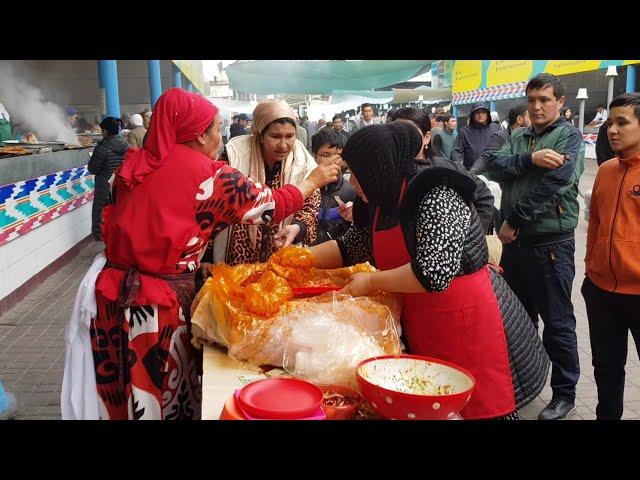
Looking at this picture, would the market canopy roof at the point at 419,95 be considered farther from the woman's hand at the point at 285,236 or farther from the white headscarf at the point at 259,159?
the woman's hand at the point at 285,236

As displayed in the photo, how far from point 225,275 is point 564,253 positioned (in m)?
2.00

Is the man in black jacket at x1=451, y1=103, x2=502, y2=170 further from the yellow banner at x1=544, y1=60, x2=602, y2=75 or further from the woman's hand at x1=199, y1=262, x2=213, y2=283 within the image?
the yellow banner at x1=544, y1=60, x2=602, y2=75

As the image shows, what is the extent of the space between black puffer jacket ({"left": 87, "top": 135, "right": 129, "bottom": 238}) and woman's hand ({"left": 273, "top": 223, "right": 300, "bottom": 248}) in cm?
538

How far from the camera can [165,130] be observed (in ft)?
7.47

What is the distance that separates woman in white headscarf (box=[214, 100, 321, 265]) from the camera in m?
2.90

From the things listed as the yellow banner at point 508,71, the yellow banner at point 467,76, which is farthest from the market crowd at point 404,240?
the yellow banner at point 467,76

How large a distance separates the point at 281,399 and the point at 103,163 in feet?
22.4

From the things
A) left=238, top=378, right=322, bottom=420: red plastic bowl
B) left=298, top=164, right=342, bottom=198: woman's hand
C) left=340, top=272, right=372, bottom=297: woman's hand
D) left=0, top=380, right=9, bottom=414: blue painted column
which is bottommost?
left=0, top=380, right=9, bottom=414: blue painted column

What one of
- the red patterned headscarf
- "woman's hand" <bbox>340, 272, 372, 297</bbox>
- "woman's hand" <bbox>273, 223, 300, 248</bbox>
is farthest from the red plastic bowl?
"woman's hand" <bbox>273, 223, 300, 248</bbox>

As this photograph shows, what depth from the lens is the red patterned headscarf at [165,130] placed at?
89.5 inches

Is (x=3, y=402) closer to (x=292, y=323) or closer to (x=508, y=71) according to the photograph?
(x=292, y=323)
